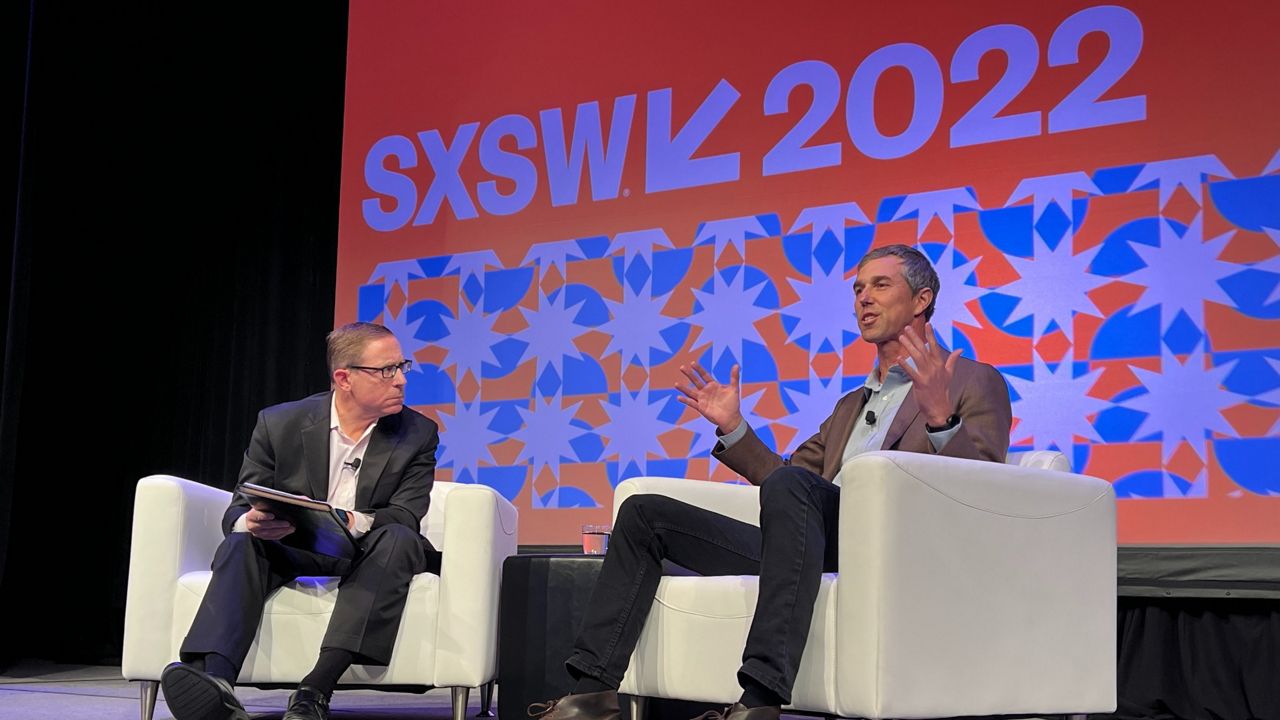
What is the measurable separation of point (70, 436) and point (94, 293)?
60 cm

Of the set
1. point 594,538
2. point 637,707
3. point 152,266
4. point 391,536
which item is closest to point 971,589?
point 637,707

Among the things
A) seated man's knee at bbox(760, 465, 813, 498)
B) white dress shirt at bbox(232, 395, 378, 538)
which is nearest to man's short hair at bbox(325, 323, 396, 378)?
white dress shirt at bbox(232, 395, 378, 538)

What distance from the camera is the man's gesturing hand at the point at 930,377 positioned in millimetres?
2418

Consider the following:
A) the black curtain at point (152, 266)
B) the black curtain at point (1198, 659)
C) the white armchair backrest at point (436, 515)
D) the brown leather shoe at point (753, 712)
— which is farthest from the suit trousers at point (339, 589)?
the black curtain at point (152, 266)

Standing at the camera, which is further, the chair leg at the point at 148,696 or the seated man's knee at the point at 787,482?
the chair leg at the point at 148,696

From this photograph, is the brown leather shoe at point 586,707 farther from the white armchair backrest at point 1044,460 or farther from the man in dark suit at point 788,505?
the white armchair backrest at point 1044,460

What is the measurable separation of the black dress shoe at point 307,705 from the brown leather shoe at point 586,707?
46 centimetres

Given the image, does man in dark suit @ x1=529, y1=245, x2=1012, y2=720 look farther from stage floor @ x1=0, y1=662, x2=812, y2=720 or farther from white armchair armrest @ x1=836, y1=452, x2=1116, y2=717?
stage floor @ x1=0, y1=662, x2=812, y2=720

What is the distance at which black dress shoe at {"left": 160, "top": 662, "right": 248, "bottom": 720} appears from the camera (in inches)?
96.5

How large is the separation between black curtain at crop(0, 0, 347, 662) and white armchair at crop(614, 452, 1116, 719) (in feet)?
10.1

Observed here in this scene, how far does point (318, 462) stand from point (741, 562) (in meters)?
1.03

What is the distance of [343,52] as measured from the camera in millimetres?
5250

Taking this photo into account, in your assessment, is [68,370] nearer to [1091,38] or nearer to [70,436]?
[70,436]

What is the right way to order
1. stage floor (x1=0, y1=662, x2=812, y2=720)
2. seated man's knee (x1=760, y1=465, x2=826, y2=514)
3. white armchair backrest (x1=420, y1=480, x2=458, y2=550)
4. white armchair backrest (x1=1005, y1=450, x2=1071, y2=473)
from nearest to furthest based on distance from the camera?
seated man's knee (x1=760, y1=465, x2=826, y2=514), white armchair backrest (x1=1005, y1=450, x2=1071, y2=473), stage floor (x1=0, y1=662, x2=812, y2=720), white armchair backrest (x1=420, y1=480, x2=458, y2=550)
